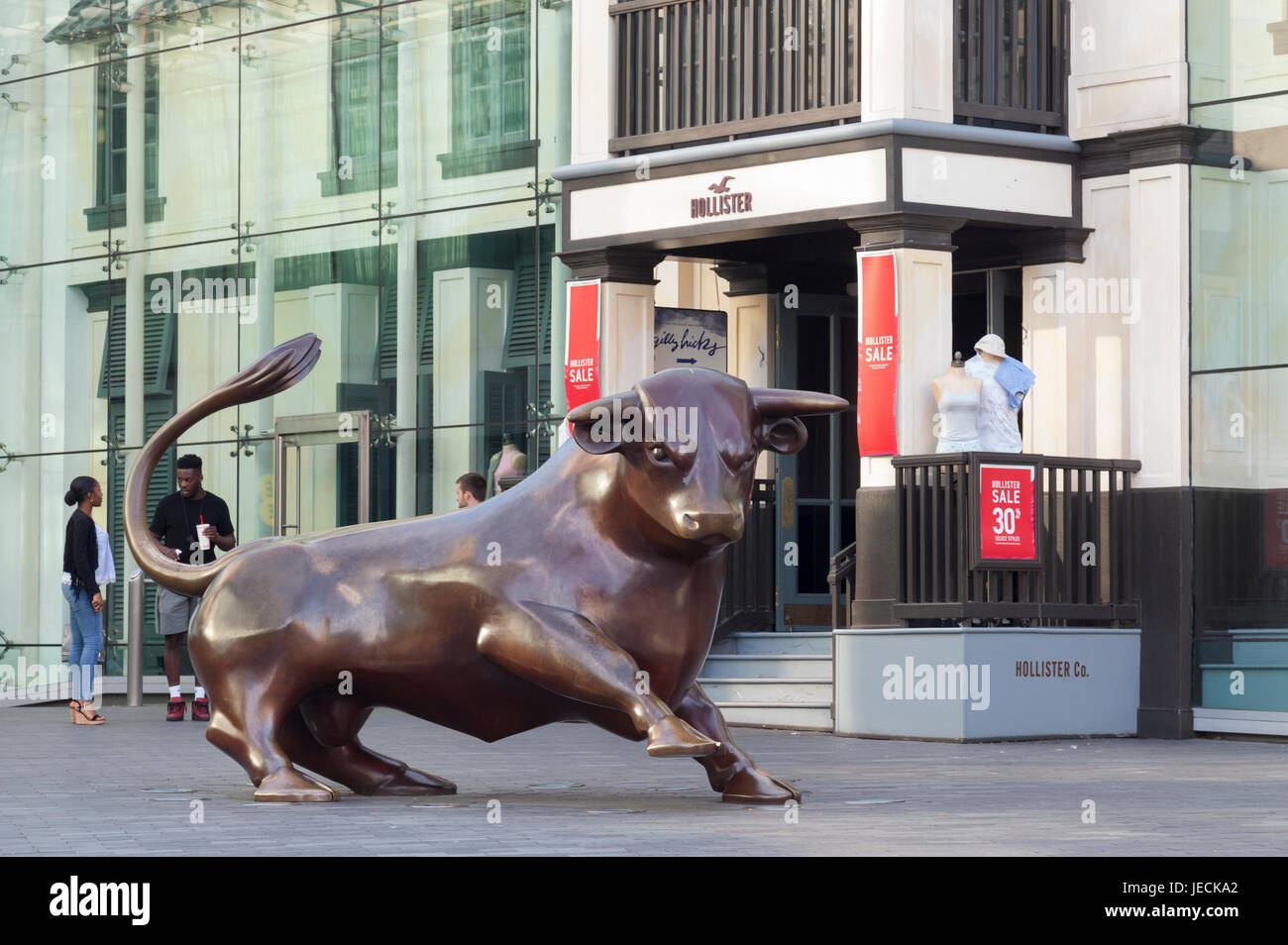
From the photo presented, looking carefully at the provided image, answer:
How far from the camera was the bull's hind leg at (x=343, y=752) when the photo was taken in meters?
9.61

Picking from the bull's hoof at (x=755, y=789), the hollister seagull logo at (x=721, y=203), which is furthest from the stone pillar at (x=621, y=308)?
the bull's hoof at (x=755, y=789)

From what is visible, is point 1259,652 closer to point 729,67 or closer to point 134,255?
point 729,67

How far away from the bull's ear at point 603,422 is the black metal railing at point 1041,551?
709 cm

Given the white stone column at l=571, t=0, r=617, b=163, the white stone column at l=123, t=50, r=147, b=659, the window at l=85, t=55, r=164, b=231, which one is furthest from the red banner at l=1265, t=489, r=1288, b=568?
the window at l=85, t=55, r=164, b=231

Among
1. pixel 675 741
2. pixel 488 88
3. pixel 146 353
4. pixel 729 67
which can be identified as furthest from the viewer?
pixel 146 353

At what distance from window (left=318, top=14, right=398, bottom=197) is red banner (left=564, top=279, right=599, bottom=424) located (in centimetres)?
478

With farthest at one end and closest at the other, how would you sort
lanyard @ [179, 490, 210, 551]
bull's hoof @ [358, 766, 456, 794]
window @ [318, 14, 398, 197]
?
window @ [318, 14, 398, 197], lanyard @ [179, 490, 210, 551], bull's hoof @ [358, 766, 456, 794]

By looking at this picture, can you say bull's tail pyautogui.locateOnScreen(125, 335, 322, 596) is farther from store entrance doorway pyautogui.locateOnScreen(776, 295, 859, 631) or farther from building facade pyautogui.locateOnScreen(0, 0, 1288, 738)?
store entrance doorway pyautogui.locateOnScreen(776, 295, 859, 631)

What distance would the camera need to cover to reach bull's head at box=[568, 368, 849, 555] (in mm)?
8750

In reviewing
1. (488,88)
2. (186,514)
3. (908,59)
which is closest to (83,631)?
(186,514)

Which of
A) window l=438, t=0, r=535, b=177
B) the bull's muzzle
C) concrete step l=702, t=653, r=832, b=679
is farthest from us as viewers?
window l=438, t=0, r=535, b=177

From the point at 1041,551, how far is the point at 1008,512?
1.40 feet

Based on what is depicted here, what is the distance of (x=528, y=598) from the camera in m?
9.04
